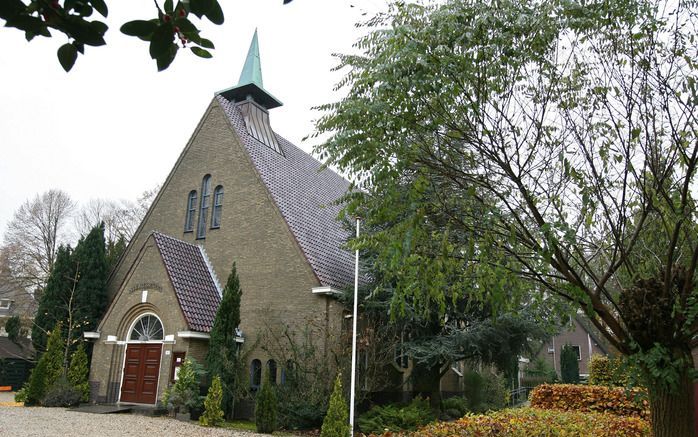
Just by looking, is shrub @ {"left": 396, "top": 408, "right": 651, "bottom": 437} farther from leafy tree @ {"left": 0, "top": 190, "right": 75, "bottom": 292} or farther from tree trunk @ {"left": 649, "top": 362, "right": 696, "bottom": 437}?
leafy tree @ {"left": 0, "top": 190, "right": 75, "bottom": 292}

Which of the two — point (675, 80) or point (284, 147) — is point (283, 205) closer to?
point (284, 147)

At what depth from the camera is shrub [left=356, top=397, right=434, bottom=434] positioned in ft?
49.0

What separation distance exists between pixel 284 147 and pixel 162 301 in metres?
10.8

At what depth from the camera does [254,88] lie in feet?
85.1

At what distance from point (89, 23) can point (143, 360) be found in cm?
1873

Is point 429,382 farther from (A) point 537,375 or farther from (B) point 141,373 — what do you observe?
(A) point 537,375

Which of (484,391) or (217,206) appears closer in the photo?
(217,206)

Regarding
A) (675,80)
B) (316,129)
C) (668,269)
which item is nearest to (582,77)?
(675,80)

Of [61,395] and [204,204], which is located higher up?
[204,204]

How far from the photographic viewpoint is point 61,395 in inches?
722

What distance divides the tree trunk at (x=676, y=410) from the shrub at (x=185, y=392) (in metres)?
13.2

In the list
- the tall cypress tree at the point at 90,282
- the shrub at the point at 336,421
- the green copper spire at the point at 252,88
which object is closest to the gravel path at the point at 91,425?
the shrub at the point at 336,421

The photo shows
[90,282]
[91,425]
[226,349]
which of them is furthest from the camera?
[90,282]

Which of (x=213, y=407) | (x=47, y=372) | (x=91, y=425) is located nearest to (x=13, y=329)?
(x=47, y=372)
